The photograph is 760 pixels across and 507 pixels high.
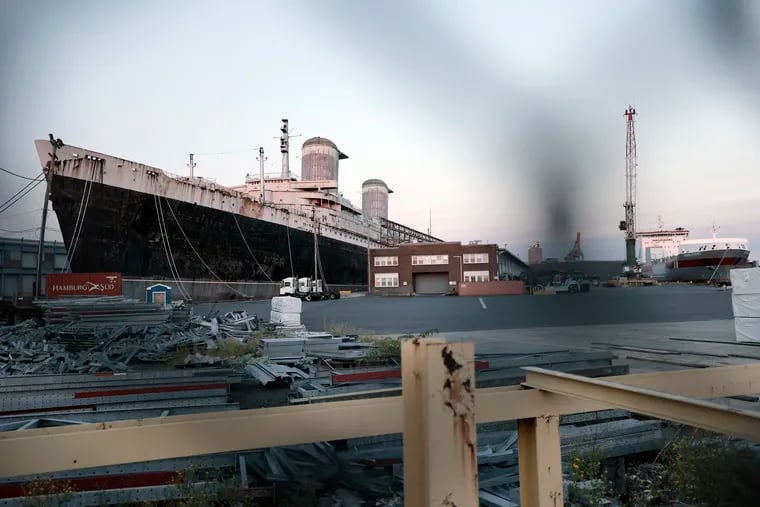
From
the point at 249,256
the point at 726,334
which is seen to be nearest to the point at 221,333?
the point at 726,334

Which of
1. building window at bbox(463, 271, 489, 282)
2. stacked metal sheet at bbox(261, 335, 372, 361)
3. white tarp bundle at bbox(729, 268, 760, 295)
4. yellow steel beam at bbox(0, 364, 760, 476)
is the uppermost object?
building window at bbox(463, 271, 489, 282)

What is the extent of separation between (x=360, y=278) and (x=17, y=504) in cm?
3856

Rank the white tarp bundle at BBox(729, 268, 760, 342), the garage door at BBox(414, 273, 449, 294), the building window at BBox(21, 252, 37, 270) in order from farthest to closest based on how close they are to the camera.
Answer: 1. the garage door at BBox(414, 273, 449, 294)
2. the building window at BBox(21, 252, 37, 270)
3. the white tarp bundle at BBox(729, 268, 760, 342)

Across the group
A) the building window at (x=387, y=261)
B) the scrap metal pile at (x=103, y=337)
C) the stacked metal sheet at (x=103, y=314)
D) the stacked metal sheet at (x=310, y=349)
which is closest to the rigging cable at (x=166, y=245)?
the scrap metal pile at (x=103, y=337)

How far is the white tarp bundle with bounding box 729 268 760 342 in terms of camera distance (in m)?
7.01

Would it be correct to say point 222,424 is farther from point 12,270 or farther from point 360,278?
point 360,278

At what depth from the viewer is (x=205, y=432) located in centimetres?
109

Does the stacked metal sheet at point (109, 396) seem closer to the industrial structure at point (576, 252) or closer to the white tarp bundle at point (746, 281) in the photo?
the industrial structure at point (576, 252)

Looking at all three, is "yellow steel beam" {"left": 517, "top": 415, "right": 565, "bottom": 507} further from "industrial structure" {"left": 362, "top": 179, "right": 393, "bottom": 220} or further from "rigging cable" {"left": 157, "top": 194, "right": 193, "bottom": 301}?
"industrial structure" {"left": 362, "top": 179, "right": 393, "bottom": 220}

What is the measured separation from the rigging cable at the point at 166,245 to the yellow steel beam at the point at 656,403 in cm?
2245

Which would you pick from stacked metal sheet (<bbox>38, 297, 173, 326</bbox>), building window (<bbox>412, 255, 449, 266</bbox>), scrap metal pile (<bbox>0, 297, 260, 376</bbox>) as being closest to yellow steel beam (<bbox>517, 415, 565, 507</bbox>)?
scrap metal pile (<bbox>0, 297, 260, 376</bbox>)

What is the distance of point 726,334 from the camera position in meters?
8.99

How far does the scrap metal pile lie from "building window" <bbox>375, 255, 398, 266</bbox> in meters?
26.5

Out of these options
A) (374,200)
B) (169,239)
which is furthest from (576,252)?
(374,200)
